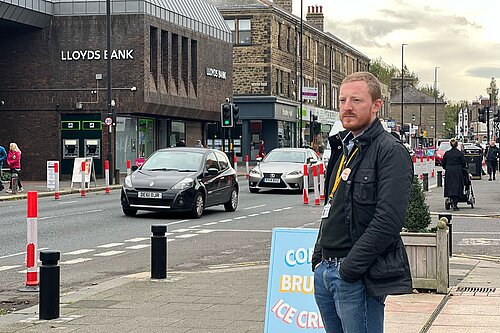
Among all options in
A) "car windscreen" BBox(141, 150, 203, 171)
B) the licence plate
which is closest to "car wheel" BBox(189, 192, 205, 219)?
"car windscreen" BBox(141, 150, 203, 171)

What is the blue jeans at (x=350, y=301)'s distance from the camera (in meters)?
4.79

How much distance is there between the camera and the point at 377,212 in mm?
4703

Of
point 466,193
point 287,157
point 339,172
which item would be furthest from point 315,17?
point 339,172

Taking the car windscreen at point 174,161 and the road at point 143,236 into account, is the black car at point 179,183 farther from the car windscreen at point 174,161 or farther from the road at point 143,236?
the road at point 143,236

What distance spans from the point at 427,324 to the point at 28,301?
15.2 feet

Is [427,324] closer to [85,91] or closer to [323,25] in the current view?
[85,91]

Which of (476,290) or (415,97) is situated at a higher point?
(415,97)

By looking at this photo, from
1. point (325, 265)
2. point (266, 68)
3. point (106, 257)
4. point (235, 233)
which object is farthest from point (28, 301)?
point (266, 68)

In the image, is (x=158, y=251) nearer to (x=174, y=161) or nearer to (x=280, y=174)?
(x=174, y=161)

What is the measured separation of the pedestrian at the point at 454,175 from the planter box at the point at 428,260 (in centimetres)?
1471

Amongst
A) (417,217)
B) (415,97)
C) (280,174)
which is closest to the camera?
(417,217)

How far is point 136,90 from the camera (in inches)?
1834

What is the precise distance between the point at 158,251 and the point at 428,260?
3243 mm

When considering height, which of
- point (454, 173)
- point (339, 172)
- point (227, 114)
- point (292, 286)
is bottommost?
point (292, 286)
